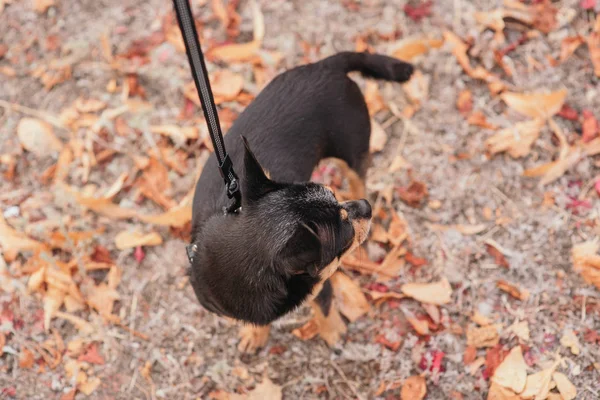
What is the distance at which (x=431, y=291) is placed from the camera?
342 centimetres

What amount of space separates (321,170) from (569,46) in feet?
7.17

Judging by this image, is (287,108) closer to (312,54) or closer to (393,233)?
(393,233)

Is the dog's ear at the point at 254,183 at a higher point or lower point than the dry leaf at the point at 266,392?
higher

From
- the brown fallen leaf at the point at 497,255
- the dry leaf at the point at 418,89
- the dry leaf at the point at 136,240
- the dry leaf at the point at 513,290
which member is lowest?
the dry leaf at the point at 513,290

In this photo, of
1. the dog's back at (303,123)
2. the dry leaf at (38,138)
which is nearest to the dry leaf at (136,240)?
the dog's back at (303,123)

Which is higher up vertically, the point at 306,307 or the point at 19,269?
the point at 19,269

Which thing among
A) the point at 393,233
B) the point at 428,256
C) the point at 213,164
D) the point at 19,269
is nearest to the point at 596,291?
the point at 428,256

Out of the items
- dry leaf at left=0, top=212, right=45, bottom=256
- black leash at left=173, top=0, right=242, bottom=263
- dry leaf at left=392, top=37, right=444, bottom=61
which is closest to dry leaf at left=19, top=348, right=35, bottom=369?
dry leaf at left=0, top=212, right=45, bottom=256

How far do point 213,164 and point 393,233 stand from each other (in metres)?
1.36

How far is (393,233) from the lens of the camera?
368 centimetres

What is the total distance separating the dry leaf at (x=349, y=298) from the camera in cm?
342

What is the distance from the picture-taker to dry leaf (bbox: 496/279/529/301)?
3340 millimetres

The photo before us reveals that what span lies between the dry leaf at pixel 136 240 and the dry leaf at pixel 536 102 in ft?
9.17

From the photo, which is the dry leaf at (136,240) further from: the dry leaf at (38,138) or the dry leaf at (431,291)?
the dry leaf at (431,291)
